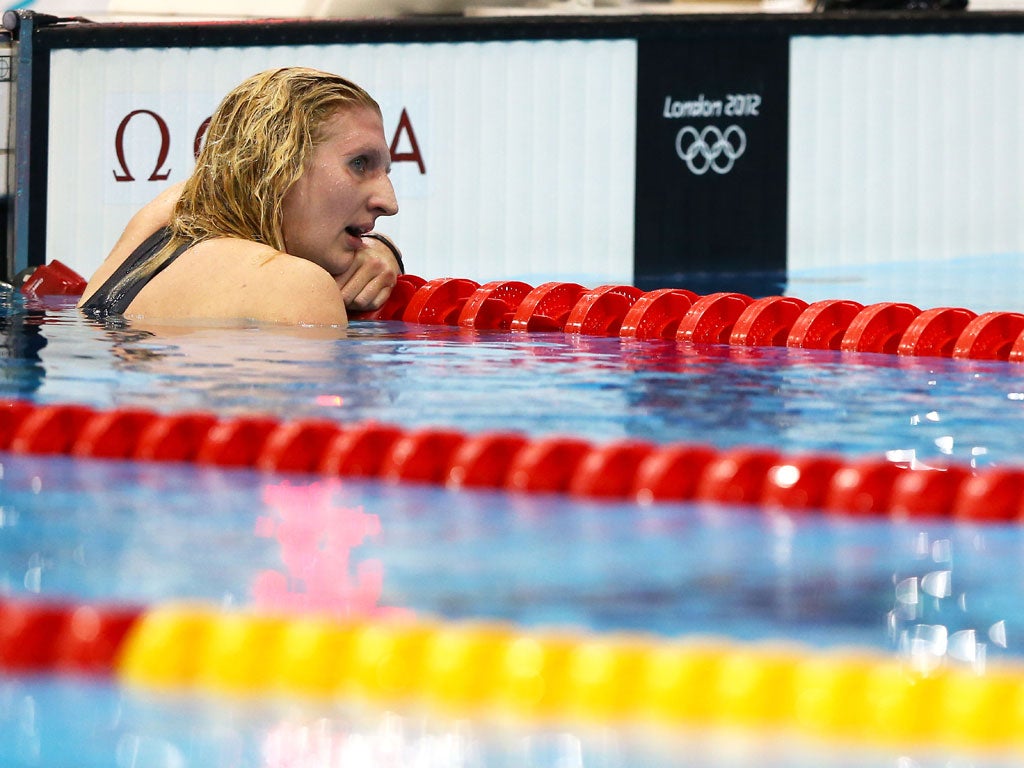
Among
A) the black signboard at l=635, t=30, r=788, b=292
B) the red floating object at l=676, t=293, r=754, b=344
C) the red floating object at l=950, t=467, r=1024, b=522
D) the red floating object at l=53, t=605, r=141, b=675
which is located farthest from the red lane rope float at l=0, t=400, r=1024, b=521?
the black signboard at l=635, t=30, r=788, b=292

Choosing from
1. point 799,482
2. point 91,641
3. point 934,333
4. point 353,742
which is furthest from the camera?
point 934,333

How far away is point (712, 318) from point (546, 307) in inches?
24.3

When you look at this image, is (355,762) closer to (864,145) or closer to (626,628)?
(626,628)

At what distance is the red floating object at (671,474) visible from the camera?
2848mm

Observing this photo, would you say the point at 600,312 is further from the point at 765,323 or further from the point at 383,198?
the point at 383,198

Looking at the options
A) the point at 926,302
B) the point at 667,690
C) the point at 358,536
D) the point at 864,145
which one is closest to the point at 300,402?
the point at 358,536

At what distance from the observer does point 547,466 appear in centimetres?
293

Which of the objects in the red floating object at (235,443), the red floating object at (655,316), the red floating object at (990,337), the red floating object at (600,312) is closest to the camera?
the red floating object at (235,443)

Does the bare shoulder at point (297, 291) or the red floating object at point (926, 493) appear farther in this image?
the bare shoulder at point (297, 291)

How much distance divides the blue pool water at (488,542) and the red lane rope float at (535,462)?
4 cm

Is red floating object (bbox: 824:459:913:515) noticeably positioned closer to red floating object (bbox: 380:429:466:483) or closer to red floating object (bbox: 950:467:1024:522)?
red floating object (bbox: 950:467:1024:522)

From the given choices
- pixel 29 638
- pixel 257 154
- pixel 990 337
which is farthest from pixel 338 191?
pixel 29 638

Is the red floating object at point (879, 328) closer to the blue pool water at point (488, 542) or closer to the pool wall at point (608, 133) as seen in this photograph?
the blue pool water at point (488, 542)

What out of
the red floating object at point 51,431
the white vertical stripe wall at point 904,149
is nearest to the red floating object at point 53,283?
the red floating object at point 51,431
